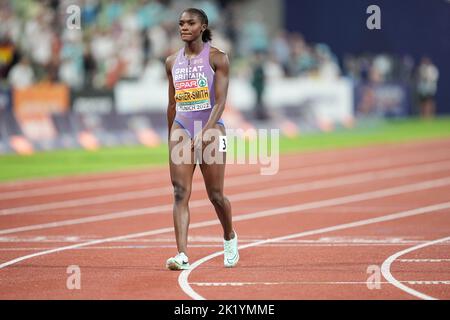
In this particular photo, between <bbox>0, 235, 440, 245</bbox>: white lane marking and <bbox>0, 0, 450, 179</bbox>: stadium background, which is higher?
<bbox>0, 0, 450, 179</bbox>: stadium background

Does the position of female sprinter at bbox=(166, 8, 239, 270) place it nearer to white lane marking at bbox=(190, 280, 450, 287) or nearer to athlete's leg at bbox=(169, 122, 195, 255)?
athlete's leg at bbox=(169, 122, 195, 255)

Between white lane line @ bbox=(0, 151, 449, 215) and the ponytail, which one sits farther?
white lane line @ bbox=(0, 151, 449, 215)

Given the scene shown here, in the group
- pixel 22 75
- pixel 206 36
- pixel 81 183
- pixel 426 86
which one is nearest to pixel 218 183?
pixel 206 36

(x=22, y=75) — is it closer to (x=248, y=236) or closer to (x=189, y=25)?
(x=248, y=236)

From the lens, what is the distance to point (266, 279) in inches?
342

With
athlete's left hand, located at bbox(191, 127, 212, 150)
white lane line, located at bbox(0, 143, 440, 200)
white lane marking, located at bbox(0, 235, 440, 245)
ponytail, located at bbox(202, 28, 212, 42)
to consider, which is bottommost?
white lane marking, located at bbox(0, 235, 440, 245)

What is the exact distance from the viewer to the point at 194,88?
9.30 m

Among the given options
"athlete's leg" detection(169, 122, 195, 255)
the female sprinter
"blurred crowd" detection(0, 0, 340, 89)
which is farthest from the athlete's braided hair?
"blurred crowd" detection(0, 0, 340, 89)

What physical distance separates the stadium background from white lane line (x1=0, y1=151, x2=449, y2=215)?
3476 mm

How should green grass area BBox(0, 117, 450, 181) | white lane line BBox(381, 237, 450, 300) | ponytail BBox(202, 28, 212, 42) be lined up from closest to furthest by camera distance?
white lane line BBox(381, 237, 450, 300) → ponytail BBox(202, 28, 212, 42) → green grass area BBox(0, 117, 450, 181)

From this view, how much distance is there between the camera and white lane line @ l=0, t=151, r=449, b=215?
1485 cm

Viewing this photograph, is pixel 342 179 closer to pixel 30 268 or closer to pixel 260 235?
pixel 260 235

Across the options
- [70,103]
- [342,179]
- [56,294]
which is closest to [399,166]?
[342,179]

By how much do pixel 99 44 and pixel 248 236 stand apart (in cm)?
1683
